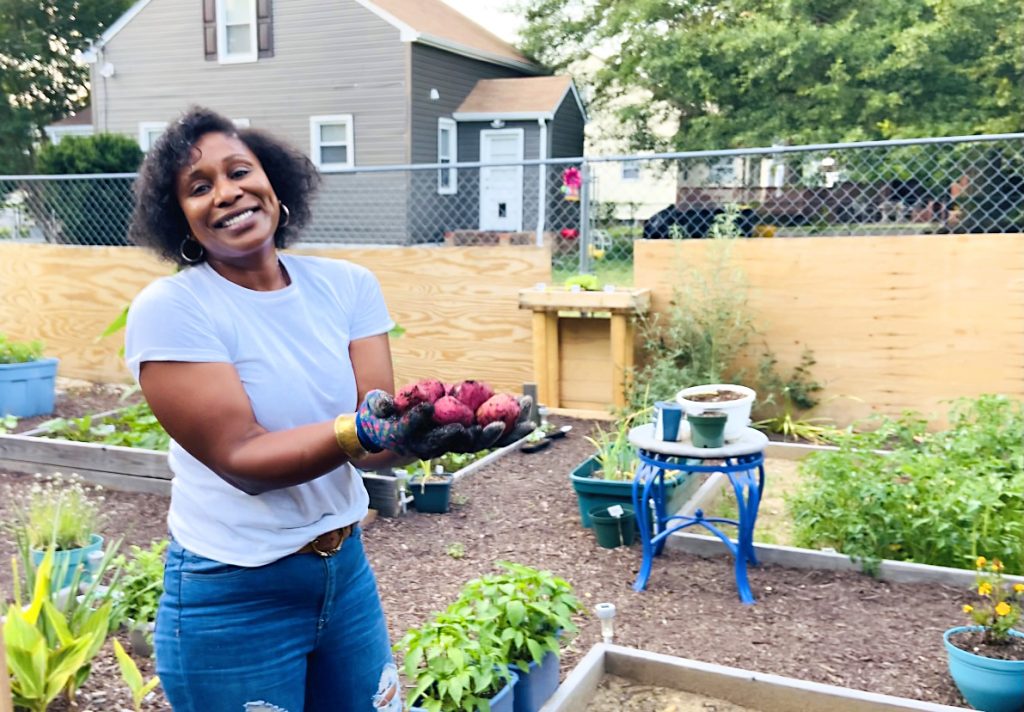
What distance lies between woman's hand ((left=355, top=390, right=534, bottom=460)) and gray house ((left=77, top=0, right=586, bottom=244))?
1329cm

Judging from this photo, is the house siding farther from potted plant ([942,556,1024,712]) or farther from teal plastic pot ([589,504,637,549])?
potted plant ([942,556,1024,712])

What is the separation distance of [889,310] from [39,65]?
2458 cm

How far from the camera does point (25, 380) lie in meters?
6.70

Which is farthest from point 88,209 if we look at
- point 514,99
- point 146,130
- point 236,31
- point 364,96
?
point 514,99

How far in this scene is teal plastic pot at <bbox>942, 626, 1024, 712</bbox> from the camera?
2.61 m

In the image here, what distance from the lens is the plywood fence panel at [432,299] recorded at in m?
6.74

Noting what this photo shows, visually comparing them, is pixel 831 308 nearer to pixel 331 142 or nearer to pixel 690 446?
pixel 690 446

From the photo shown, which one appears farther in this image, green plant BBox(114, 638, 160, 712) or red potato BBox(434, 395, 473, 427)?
green plant BBox(114, 638, 160, 712)

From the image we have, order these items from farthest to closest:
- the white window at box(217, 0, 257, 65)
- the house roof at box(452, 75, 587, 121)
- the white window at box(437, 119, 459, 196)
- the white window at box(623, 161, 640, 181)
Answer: the white window at box(623, 161, 640, 181) → the house roof at box(452, 75, 587, 121) → the white window at box(437, 119, 459, 196) → the white window at box(217, 0, 257, 65)

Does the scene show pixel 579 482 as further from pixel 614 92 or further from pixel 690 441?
pixel 614 92

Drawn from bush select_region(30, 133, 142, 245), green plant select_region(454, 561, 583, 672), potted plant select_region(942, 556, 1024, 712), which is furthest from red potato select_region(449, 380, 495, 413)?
bush select_region(30, 133, 142, 245)

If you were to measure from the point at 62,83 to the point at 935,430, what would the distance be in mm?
25014

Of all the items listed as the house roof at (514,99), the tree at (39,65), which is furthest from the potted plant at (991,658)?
the tree at (39,65)

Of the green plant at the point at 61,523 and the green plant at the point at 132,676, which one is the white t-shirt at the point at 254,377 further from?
the green plant at the point at 61,523
